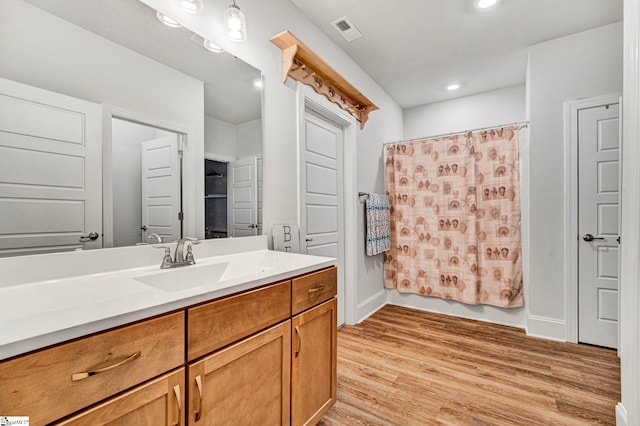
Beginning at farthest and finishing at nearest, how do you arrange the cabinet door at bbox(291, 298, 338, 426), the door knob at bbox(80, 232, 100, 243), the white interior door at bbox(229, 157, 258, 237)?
the white interior door at bbox(229, 157, 258, 237), the cabinet door at bbox(291, 298, 338, 426), the door knob at bbox(80, 232, 100, 243)

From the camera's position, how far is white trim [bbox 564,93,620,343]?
2344 mm

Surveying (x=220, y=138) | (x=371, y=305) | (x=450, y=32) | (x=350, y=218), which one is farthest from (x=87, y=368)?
(x=450, y=32)

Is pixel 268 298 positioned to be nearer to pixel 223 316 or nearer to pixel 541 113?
pixel 223 316

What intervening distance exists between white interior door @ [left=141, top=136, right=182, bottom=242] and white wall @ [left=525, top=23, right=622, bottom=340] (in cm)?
287

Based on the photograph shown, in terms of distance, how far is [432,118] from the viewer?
12.3 feet

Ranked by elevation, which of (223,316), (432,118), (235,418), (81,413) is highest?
(432,118)

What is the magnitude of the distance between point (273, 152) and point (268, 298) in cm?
105

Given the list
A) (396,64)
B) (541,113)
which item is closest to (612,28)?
(541,113)

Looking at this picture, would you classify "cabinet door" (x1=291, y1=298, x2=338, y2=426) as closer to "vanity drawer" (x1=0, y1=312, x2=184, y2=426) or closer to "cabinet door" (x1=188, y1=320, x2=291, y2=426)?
"cabinet door" (x1=188, y1=320, x2=291, y2=426)

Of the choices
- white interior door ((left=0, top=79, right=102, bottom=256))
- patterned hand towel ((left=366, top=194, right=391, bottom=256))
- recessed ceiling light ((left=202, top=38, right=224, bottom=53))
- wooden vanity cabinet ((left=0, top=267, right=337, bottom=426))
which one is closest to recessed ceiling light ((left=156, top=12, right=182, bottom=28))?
recessed ceiling light ((left=202, top=38, right=224, bottom=53))

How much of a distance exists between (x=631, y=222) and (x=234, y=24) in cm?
213

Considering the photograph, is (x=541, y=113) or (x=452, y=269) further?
(x=452, y=269)

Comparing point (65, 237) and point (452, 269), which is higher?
point (65, 237)

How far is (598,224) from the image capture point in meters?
2.27
